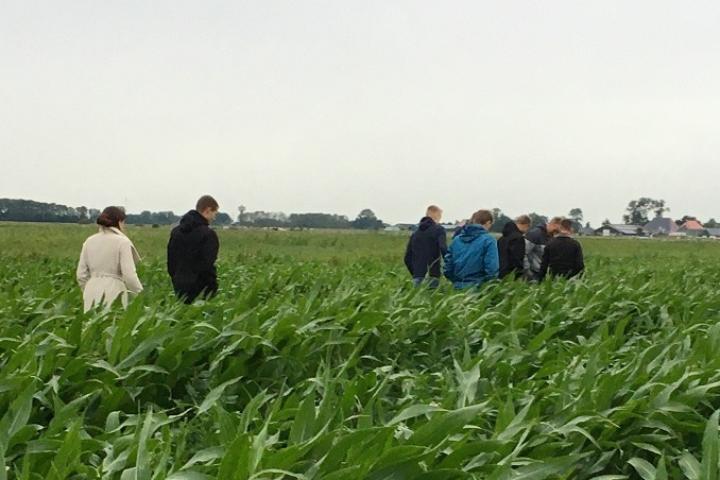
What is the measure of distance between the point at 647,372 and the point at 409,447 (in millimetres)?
1778

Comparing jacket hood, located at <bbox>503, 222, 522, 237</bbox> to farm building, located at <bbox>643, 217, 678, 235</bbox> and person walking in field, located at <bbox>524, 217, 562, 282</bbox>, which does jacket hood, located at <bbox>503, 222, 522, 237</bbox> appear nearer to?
person walking in field, located at <bbox>524, 217, 562, 282</bbox>

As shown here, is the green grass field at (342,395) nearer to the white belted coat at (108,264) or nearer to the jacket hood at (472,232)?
the white belted coat at (108,264)

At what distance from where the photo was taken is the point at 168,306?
493 centimetres

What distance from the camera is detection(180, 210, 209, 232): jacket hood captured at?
6733mm

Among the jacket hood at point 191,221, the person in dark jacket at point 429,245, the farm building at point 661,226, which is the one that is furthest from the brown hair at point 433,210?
the farm building at point 661,226

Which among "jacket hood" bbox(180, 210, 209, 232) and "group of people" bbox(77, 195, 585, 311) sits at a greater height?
"jacket hood" bbox(180, 210, 209, 232)

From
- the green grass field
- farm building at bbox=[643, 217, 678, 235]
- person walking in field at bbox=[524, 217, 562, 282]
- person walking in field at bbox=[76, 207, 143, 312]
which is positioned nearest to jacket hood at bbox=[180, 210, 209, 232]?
person walking in field at bbox=[76, 207, 143, 312]

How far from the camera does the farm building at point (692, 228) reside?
12106 cm

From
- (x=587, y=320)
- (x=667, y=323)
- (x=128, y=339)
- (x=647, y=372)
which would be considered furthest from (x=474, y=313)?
(x=128, y=339)

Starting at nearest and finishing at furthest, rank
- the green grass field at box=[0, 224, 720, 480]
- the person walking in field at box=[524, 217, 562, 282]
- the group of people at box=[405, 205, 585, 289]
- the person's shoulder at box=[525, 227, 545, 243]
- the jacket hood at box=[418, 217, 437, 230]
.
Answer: the green grass field at box=[0, 224, 720, 480] → the group of people at box=[405, 205, 585, 289] → the jacket hood at box=[418, 217, 437, 230] → the person walking in field at box=[524, 217, 562, 282] → the person's shoulder at box=[525, 227, 545, 243]

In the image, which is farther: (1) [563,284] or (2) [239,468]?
(1) [563,284]

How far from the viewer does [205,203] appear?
673 centimetres

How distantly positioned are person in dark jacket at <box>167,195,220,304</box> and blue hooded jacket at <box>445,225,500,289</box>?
253 cm

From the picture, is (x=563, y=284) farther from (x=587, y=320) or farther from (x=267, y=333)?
(x=267, y=333)
